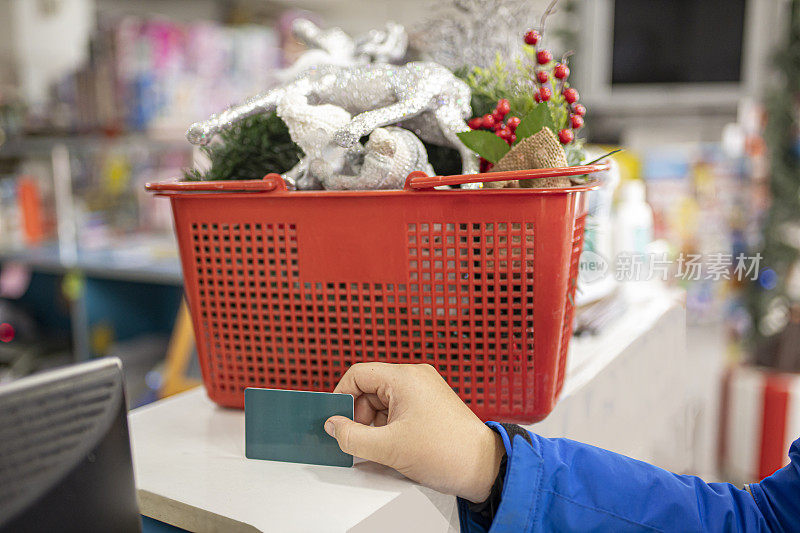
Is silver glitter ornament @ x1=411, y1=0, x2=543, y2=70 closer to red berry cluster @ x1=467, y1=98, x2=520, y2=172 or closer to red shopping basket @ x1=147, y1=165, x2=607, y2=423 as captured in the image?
red berry cluster @ x1=467, y1=98, x2=520, y2=172

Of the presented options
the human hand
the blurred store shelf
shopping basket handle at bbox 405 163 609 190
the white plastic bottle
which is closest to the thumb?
the human hand

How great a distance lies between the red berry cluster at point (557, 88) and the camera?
2.45 ft

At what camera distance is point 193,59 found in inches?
101

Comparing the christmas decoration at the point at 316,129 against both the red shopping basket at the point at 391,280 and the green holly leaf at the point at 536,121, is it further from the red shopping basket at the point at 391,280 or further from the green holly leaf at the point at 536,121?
the green holly leaf at the point at 536,121

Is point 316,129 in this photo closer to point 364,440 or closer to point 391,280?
point 391,280

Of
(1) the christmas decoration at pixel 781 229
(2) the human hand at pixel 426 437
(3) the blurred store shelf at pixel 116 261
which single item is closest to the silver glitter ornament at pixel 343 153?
(2) the human hand at pixel 426 437

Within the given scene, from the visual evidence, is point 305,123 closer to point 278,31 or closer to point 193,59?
point 193,59

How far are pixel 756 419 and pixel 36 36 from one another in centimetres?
Answer: 350

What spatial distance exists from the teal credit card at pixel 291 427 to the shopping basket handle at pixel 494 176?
241 millimetres

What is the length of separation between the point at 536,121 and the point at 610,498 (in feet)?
1.35

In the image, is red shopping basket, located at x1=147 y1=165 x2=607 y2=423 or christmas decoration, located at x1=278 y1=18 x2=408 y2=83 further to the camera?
christmas decoration, located at x1=278 y1=18 x2=408 y2=83

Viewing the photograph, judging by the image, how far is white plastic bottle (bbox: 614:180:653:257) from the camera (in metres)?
1.42

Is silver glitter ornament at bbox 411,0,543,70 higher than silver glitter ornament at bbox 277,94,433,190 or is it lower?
higher

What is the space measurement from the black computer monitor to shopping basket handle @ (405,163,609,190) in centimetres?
35
